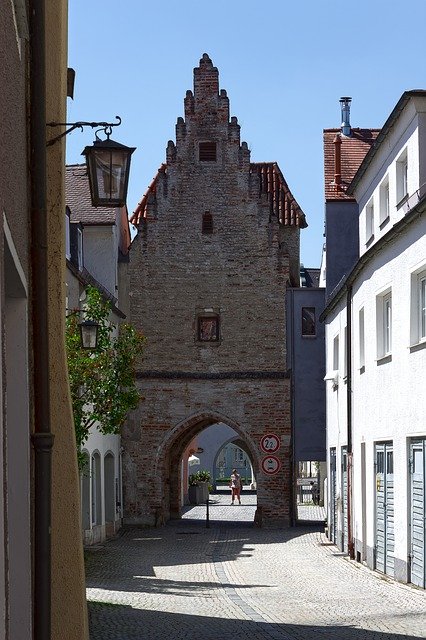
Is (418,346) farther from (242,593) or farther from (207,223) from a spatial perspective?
(207,223)

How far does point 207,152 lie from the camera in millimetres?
38438

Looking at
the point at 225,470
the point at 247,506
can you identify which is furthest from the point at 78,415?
the point at 225,470

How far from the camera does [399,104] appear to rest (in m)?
20.1

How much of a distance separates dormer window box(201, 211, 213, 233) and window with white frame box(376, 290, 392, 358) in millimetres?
15815

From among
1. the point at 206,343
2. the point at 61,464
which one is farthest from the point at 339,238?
the point at 61,464

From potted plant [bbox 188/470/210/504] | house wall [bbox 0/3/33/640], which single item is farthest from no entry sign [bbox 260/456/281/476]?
house wall [bbox 0/3/33/640]

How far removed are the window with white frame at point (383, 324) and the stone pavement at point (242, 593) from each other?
3.79 meters

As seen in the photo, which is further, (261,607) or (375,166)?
(375,166)

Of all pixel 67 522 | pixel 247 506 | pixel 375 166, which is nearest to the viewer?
pixel 67 522

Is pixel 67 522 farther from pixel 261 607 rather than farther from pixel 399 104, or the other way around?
pixel 399 104

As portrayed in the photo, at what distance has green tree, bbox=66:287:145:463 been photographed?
20.2m

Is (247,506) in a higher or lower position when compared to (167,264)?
lower

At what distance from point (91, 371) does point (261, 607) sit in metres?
5.42

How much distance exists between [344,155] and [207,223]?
4.56 m
